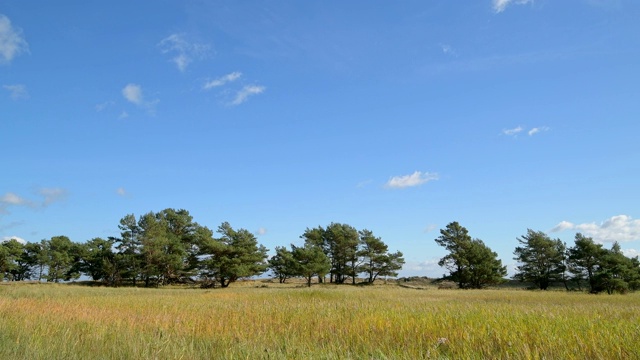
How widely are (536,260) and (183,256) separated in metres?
56.2

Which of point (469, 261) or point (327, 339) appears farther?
point (469, 261)

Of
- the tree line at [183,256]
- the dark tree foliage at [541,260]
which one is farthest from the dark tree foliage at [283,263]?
the dark tree foliage at [541,260]

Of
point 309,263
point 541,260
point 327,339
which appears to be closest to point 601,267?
point 541,260

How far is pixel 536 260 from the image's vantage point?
196 feet

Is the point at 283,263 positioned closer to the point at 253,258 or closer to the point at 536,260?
the point at 253,258

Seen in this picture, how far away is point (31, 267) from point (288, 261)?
52795 mm

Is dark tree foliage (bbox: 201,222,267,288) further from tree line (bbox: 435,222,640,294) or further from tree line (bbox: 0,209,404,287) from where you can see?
tree line (bbox: 435,222,640,294)

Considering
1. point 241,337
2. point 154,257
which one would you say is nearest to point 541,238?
point 154,257

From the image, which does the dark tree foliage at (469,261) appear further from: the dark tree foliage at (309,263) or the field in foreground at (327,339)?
the field in foreground at (327,339)

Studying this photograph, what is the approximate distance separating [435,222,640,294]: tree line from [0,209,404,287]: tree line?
399 inches

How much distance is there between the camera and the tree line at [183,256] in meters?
56.5

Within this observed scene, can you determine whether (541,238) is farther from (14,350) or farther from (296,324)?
(14,350)

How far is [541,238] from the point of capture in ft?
193

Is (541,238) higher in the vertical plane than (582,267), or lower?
higher
